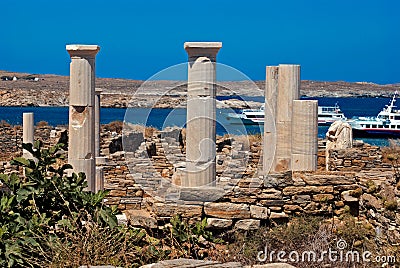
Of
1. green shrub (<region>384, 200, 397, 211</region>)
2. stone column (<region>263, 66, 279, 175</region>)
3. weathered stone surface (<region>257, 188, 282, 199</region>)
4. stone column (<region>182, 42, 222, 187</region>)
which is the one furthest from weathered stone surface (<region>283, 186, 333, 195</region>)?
stone column (<region>263, 66, 279, 175</region>)

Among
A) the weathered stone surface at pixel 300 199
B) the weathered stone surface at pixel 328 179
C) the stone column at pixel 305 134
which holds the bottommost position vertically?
the weathered stone surface at pixel 300 199

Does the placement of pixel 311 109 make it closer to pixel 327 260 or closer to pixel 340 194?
pixel 340 194

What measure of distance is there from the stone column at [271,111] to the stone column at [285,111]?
0.20 metres

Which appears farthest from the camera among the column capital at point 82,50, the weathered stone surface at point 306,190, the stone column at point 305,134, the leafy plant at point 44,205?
the stone column at point 305,134

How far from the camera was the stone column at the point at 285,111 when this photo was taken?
14.6m

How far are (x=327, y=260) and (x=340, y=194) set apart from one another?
2.76 m

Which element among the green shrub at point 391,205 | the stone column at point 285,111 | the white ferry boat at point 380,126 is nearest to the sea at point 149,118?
the white ferry boat at point 380,126

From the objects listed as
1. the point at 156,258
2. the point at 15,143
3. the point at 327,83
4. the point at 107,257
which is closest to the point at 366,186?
the point at 156,258

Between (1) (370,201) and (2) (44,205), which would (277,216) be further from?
(2) (44,205)

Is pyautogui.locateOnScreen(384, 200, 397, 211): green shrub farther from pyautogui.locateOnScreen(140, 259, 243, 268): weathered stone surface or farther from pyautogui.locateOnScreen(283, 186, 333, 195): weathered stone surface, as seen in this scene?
pyautogui.locateOnScreen(140, 259, 243, 268): weathered stone surface

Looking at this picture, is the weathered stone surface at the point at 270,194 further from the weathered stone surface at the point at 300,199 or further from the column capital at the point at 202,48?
the column capital at the point at 202,48

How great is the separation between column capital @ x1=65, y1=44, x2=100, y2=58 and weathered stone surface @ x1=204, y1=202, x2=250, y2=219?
419 centimetres

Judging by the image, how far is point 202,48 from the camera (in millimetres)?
11438

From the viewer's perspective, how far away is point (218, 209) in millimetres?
9117
